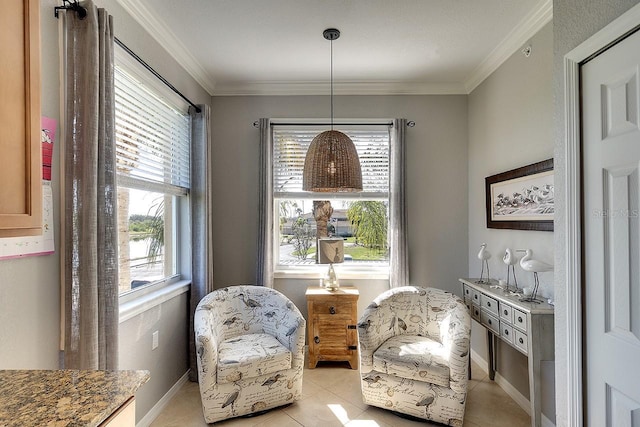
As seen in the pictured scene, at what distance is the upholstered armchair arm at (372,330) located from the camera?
7.59 ft

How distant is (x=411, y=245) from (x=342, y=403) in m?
1.62

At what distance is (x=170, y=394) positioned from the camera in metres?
2.54

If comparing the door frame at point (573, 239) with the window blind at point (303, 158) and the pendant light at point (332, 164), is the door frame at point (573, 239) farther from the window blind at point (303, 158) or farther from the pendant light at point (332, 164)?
the window blind at point (303, 158)

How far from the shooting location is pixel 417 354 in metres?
2.24

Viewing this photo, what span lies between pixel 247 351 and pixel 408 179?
7.30ft

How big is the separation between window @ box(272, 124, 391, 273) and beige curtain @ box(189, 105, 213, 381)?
2.52 feet

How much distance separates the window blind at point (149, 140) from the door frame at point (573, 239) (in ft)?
7.72

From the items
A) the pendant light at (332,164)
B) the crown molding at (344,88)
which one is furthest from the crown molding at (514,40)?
the pendant light at (332,164)

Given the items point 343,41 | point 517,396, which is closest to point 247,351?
point 517,396

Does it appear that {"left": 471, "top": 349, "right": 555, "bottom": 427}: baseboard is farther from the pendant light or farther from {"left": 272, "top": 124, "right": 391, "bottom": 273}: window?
the pendant light

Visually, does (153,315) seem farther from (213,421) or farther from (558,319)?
(558,319)

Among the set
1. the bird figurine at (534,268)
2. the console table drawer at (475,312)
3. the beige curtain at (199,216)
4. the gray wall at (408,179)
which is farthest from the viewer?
the gray wall at (408,179)

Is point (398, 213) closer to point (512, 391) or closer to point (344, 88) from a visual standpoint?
point (344, 88)

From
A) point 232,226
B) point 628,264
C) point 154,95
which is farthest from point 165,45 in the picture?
point 628,264
